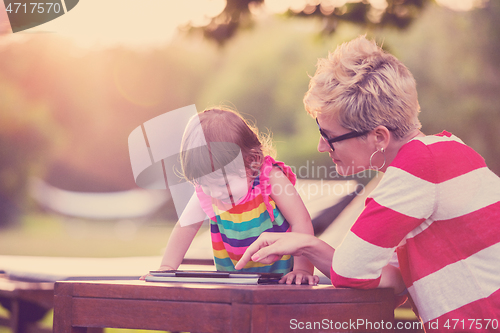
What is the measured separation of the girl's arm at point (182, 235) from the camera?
4.64 feet

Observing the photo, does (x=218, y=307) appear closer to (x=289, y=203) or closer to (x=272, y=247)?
(x=272, y=247)

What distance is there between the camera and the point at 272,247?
102 cm

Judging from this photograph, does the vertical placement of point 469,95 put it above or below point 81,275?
above

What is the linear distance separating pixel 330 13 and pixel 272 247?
254 cm

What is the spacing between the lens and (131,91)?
23.7 ft

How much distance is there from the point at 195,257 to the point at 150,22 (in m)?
3.70

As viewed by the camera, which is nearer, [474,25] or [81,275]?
[81,275]

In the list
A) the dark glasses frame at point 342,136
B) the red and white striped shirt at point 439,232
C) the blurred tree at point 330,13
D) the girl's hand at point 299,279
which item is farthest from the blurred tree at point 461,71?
the girl's hand at point 299,279

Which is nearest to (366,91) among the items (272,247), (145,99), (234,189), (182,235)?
(272,247)

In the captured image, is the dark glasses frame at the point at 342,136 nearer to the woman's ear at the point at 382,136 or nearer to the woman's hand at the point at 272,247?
the woman's ear at the point at 382,136

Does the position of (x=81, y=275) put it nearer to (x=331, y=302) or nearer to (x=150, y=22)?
(x=331, y=302)

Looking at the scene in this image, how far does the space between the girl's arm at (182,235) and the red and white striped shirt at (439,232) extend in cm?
66

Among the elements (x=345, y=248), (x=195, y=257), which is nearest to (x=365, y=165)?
(x=345, y=248)

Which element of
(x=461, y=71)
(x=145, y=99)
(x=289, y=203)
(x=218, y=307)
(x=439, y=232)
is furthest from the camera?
(x=145, y=99)
